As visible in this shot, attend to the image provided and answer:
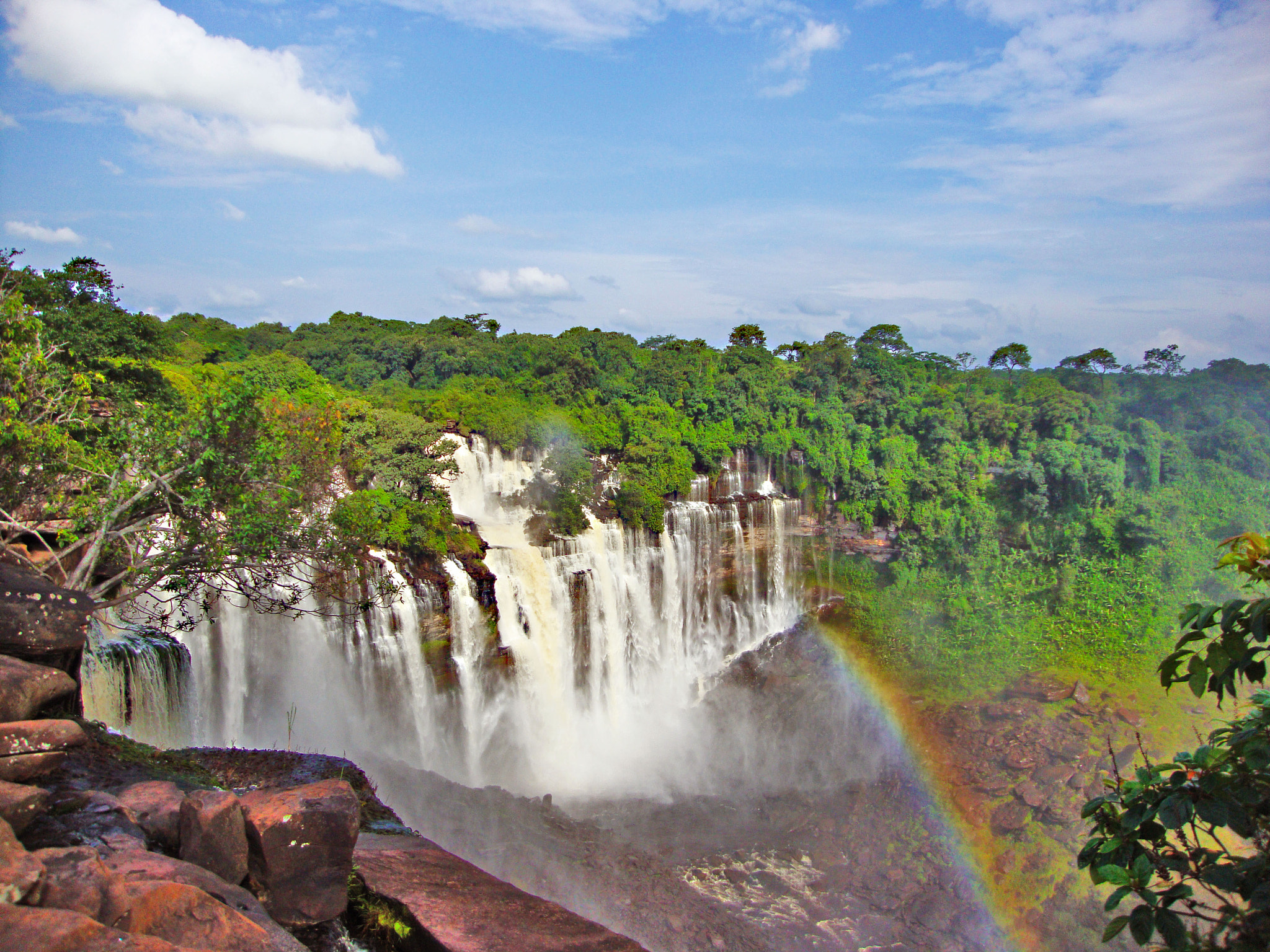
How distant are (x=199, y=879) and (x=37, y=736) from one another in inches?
68.0

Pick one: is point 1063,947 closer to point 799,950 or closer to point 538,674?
point 799,950

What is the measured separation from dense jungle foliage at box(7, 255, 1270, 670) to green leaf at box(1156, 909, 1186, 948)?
15395 mm

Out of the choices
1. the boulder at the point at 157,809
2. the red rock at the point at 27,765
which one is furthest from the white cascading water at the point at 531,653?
the red rock at the point at 27,765

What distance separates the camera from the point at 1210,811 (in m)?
2.82

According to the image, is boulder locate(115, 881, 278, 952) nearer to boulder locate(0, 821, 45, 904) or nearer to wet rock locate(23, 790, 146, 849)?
boulder locate(0, 821, 45, 904)

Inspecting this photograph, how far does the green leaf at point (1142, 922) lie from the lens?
2.71 metres

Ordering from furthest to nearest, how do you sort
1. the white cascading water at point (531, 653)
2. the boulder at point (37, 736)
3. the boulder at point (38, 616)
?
the white cascading water at point (531, 653) < the boulder at point (38, 616) < the boulder at point (37, 736)

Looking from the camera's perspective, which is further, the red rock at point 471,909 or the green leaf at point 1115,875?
the red rock at point 471,909

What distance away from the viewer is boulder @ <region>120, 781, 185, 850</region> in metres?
5.15

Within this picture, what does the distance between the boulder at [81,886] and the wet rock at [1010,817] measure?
18.6m

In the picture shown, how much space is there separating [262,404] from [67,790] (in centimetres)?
606

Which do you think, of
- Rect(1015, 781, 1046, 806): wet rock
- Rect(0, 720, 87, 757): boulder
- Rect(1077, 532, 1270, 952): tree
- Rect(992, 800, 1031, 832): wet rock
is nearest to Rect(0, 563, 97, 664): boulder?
Rect(0, 720, 87, 757): boulder

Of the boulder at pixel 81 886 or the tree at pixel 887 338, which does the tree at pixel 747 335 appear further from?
the boulder at pixel 81 886

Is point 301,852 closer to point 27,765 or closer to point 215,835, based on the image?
point 215,835
